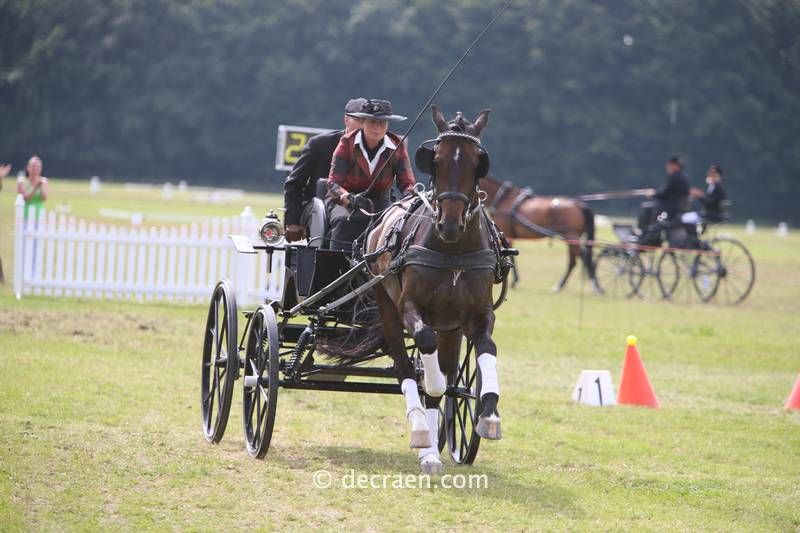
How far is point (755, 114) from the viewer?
4956 centimetres

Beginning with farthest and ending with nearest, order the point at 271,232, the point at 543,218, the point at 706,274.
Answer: the point at 543,218 → the point at 706,274 → the point at 271,232

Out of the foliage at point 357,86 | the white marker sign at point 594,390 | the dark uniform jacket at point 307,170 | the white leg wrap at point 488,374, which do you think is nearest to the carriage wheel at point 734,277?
the white marker sign at point 594,390

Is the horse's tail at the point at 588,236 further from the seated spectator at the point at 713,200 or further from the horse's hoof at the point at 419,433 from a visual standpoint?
the horse's hoof at the point at 419,433

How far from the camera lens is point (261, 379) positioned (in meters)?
7.28

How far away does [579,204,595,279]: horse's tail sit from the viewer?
21219mm

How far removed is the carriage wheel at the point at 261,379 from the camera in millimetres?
6824

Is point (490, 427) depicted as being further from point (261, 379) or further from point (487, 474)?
point (261, 379)

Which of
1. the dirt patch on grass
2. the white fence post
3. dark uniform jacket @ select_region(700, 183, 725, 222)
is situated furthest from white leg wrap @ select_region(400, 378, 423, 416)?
dark uniform jacket @ select_region(700, 183, 725, 222)

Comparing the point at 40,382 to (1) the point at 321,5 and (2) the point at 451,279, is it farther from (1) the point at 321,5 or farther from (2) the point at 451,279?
(1) the point at 321,5

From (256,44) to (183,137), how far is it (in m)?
7.90

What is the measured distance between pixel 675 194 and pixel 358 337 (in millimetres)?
15065

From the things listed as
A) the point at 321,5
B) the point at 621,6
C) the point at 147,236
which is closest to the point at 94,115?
the point at 321,5

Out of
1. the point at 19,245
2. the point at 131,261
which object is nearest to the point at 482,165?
the point at 131,261

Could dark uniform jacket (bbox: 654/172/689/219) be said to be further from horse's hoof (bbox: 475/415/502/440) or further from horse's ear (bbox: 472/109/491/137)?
horse's hoof (bbox: 475/415/502/440)
